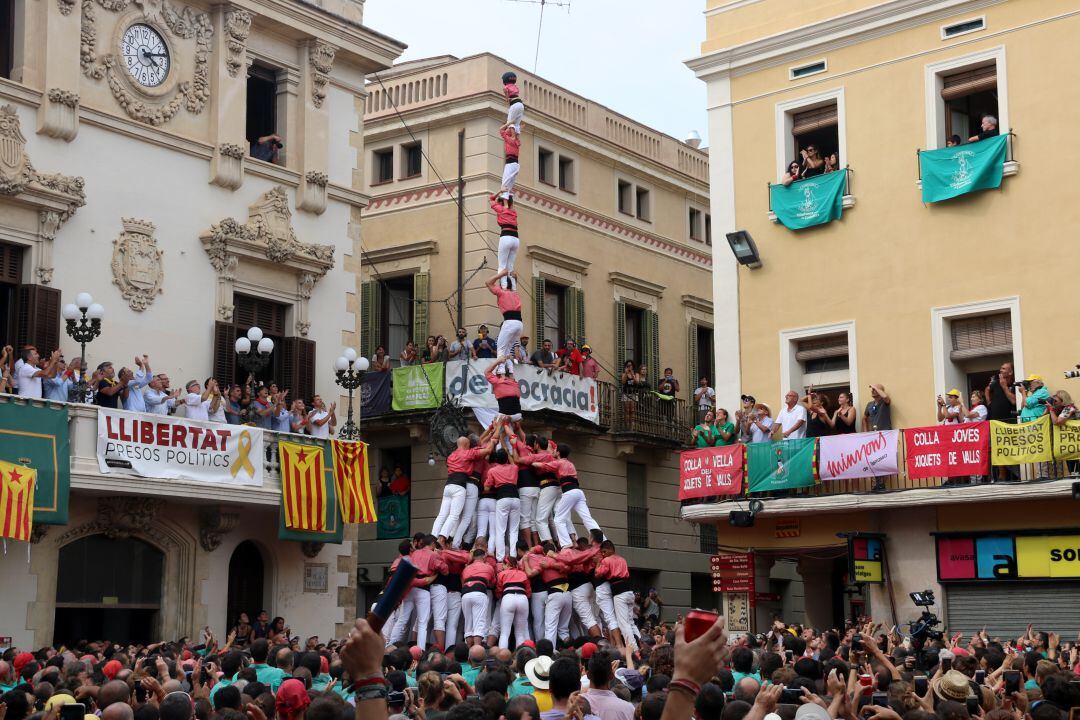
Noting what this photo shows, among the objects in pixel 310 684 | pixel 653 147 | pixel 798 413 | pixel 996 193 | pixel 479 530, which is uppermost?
pixel 653 147

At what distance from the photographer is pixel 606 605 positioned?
2198 centimetres

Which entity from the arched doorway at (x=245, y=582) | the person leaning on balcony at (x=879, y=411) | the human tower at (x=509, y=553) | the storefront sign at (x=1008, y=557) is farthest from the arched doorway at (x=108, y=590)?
the storefront sign at (x=1008, y=557)

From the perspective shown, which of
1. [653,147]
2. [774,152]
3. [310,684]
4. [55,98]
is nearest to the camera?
[310,684]

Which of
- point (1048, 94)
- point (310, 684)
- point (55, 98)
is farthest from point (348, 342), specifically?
point (310, 684)

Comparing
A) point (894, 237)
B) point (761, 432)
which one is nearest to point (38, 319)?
point (761, 432)

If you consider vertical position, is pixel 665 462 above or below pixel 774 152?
below

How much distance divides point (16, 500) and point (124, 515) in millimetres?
3085

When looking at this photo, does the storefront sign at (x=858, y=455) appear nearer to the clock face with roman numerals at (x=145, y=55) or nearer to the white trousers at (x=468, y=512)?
the white trousers at (x=468, y=512)

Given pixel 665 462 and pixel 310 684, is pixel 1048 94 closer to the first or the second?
pixel 665 462

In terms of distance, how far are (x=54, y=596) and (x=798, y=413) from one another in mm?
12760

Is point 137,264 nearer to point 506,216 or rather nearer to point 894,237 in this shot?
point 506,216

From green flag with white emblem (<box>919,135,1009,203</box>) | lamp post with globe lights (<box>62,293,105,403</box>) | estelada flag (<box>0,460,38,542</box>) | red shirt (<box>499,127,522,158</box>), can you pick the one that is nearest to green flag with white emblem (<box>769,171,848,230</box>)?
green flag with white emblem (<box>919,135,1009,203</box>)

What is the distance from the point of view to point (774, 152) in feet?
91.9

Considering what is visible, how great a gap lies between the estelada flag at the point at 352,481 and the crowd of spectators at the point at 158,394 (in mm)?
569
